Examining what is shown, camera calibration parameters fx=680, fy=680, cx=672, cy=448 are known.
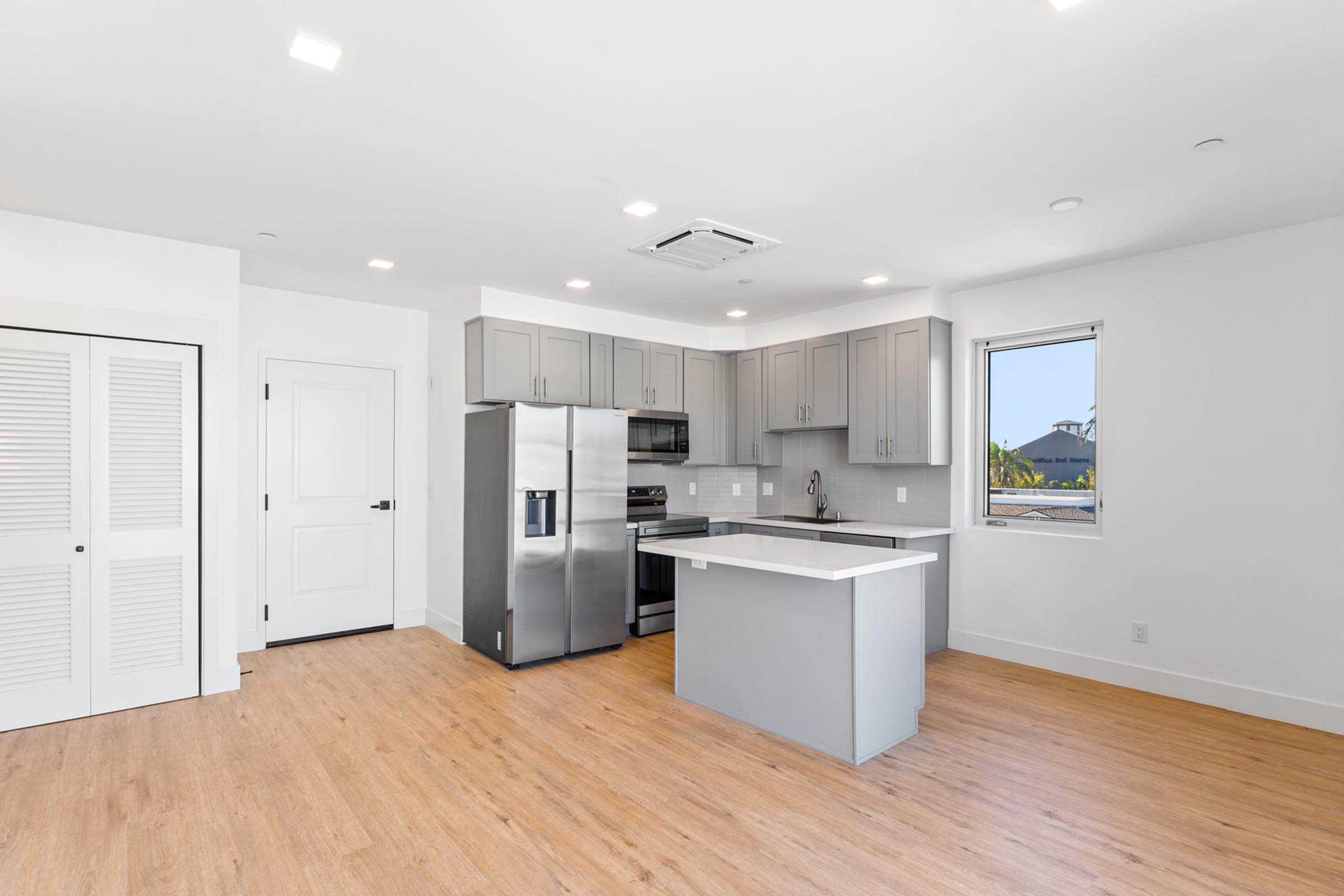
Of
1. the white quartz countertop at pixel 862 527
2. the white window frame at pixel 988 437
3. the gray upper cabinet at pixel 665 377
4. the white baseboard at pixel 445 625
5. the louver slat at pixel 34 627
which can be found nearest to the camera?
the louver slat at pixel 34 627

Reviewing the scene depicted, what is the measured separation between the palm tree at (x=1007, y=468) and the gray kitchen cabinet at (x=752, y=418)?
183cm

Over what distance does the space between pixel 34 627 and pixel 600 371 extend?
3.58 metres

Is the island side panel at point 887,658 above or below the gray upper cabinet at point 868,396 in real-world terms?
below

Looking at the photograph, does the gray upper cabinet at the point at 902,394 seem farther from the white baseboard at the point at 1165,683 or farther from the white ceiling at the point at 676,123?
the white baseboard at the point at 1165,683

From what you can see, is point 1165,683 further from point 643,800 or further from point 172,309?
point 172,309

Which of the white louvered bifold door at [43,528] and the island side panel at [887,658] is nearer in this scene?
the island side panel at [887,658]

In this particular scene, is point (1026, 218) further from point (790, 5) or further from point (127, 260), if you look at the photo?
point (127, 260)

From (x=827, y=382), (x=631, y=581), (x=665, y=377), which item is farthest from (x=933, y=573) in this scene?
(x=665, y=377)

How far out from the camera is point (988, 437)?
4.83 meters

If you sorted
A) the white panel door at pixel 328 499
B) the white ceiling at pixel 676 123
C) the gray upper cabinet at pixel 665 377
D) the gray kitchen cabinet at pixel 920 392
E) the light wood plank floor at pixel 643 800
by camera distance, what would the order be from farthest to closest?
the gray upper cabinet at pixel 665 377 < the white panel door at pixel 328 499 < the gray kitchen cabinet at pixel 920 392 < the light wood plank floor at pixel 643 800 < the white ceiling at pixel 676 123

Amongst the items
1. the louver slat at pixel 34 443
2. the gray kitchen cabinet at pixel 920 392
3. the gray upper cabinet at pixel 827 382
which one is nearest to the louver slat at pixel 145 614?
the louver slat at pixel 34 443

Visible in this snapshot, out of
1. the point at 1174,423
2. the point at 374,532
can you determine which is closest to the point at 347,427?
the point at 374,532

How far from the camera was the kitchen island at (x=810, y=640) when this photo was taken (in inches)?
118

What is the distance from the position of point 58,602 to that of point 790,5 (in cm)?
431
